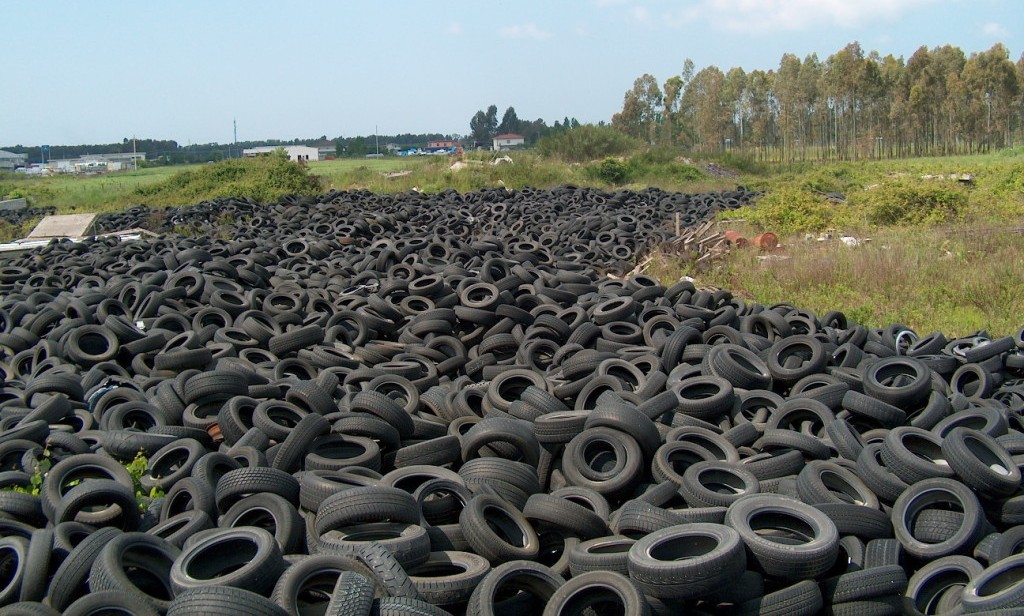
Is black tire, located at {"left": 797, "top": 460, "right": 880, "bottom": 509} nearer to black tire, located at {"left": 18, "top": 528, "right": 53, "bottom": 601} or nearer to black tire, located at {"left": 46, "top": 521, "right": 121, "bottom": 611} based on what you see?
black tire, located at {"left": 46, "top": 521, "right": 121, "bottom": 611}

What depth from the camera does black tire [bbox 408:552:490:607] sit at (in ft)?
13.3

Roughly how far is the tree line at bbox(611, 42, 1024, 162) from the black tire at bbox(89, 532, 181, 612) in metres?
72.2

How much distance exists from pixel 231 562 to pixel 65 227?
79.0 feet

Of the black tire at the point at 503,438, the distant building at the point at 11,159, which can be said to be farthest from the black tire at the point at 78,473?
the distant building at the point at 11,159

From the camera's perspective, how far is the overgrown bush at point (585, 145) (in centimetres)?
5291

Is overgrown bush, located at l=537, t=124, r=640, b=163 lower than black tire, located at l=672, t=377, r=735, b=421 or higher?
higher

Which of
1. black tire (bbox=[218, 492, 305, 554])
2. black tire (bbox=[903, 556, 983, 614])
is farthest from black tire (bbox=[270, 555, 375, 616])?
black tire (bbox=[903, 556, 983, 614])

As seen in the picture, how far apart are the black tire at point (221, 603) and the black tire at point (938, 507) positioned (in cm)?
406

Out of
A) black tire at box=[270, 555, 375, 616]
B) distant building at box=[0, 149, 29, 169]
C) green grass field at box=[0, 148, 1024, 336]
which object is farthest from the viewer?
distant building at box=[0, 149, 29, 169]

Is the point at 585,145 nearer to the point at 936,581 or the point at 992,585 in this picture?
the point at 936,581

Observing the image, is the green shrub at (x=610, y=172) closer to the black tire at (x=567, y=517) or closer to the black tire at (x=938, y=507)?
the black tire at (x=938, y=507)

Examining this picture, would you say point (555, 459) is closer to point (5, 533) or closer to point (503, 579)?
point (503, 579)

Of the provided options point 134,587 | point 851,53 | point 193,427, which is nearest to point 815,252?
point 193,427

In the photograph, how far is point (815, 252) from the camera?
15.7 m
